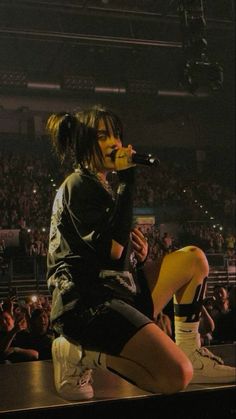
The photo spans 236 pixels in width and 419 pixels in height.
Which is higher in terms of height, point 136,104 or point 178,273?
point 136,104

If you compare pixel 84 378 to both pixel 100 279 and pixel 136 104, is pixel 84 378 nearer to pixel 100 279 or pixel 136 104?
pixel 100 279

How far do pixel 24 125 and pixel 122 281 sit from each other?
1.91 metres

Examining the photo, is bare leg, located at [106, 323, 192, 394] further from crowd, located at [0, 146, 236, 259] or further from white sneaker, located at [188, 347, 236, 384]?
crowd, located at [0, 146, 236, 259]

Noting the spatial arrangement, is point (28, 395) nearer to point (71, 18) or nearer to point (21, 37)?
point (21, 37)

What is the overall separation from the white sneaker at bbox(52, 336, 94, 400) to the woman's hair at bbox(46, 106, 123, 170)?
1.58ft

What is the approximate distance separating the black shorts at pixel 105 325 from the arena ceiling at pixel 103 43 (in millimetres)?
2004

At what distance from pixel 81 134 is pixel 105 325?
1.69 ft

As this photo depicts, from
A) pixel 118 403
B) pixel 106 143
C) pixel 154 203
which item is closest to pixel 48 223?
pixel 154 203

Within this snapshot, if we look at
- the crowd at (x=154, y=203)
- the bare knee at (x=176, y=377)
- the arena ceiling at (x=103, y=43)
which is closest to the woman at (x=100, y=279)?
the bare knee at (x=176, y=377)

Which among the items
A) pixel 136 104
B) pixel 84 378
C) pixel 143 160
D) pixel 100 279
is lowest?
pixel 84 378

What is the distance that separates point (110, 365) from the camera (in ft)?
4.28

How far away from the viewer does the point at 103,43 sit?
3.51m

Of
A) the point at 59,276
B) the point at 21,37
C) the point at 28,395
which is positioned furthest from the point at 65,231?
the point at 21,37

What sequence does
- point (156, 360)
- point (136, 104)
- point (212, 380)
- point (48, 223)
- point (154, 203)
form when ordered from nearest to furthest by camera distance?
point (156, 360), point (212, 380), point (48, 223), point (154, 203), point (136, 104)
